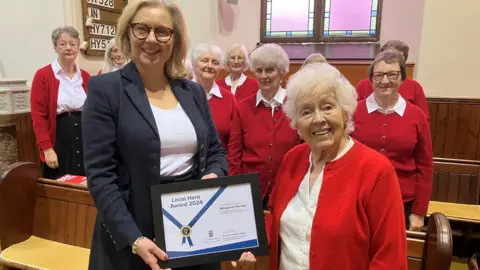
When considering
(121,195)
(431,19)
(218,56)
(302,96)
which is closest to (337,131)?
(302,96)

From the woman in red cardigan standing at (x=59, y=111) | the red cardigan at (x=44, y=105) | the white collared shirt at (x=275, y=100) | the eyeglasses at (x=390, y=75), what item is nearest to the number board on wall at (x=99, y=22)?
the woman in red cardigan standing at (x=59, y=111)

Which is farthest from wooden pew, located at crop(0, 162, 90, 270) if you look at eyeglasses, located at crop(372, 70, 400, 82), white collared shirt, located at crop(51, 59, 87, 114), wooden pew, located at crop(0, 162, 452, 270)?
eyeglasses, located at crop(372, 70, 400, 82)

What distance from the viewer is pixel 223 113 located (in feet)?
8.38

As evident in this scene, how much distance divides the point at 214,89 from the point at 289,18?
4.99 meters

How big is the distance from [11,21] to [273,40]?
4416 mm

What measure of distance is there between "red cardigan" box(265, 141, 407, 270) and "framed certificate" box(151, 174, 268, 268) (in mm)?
213

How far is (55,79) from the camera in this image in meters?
3.00

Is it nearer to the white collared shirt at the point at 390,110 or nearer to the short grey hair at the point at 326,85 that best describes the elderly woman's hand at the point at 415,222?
the white collared shirt at the point at 390,110

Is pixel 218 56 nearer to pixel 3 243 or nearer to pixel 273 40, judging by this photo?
pixel 3 243

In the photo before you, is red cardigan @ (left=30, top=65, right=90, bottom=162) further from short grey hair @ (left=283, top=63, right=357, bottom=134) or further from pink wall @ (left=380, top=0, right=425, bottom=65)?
pink wall @ (left=380, top=0, right=425, bottom=65)

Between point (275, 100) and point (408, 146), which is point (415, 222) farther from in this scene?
point (275, 100)

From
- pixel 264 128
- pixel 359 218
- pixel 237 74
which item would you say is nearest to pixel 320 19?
pixel 237 74

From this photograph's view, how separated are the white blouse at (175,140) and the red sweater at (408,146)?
3.75 feet

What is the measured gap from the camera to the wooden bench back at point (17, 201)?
2108 mm
